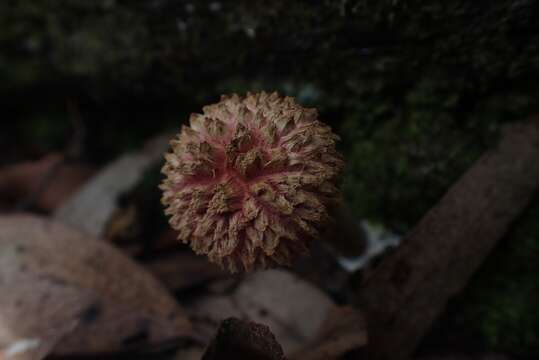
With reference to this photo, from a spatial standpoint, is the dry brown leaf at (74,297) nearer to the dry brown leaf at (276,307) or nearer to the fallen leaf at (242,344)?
the dry brown leaf at (276,307)

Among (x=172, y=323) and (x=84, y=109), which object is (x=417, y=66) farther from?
(x=84, y=109)

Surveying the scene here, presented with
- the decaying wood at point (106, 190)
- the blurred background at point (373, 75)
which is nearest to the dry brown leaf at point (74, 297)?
the decaying wood at point (106, 190)

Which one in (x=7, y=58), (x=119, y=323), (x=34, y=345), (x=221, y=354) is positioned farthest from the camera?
(x=7, y=58)

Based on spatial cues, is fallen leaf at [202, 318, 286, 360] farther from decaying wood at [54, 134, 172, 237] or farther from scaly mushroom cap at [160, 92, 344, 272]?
decaying wood at [54, 134, 172, 237]

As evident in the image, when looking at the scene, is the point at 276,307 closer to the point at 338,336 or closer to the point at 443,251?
the point at 338,336

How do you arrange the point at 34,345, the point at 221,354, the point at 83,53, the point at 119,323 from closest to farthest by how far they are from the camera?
the point at 221,354
the point at 34,345
the point at 119,323
the point at 83,53

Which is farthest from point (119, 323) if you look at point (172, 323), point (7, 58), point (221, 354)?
point (7, 58)

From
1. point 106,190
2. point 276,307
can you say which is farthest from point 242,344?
point 106,190
